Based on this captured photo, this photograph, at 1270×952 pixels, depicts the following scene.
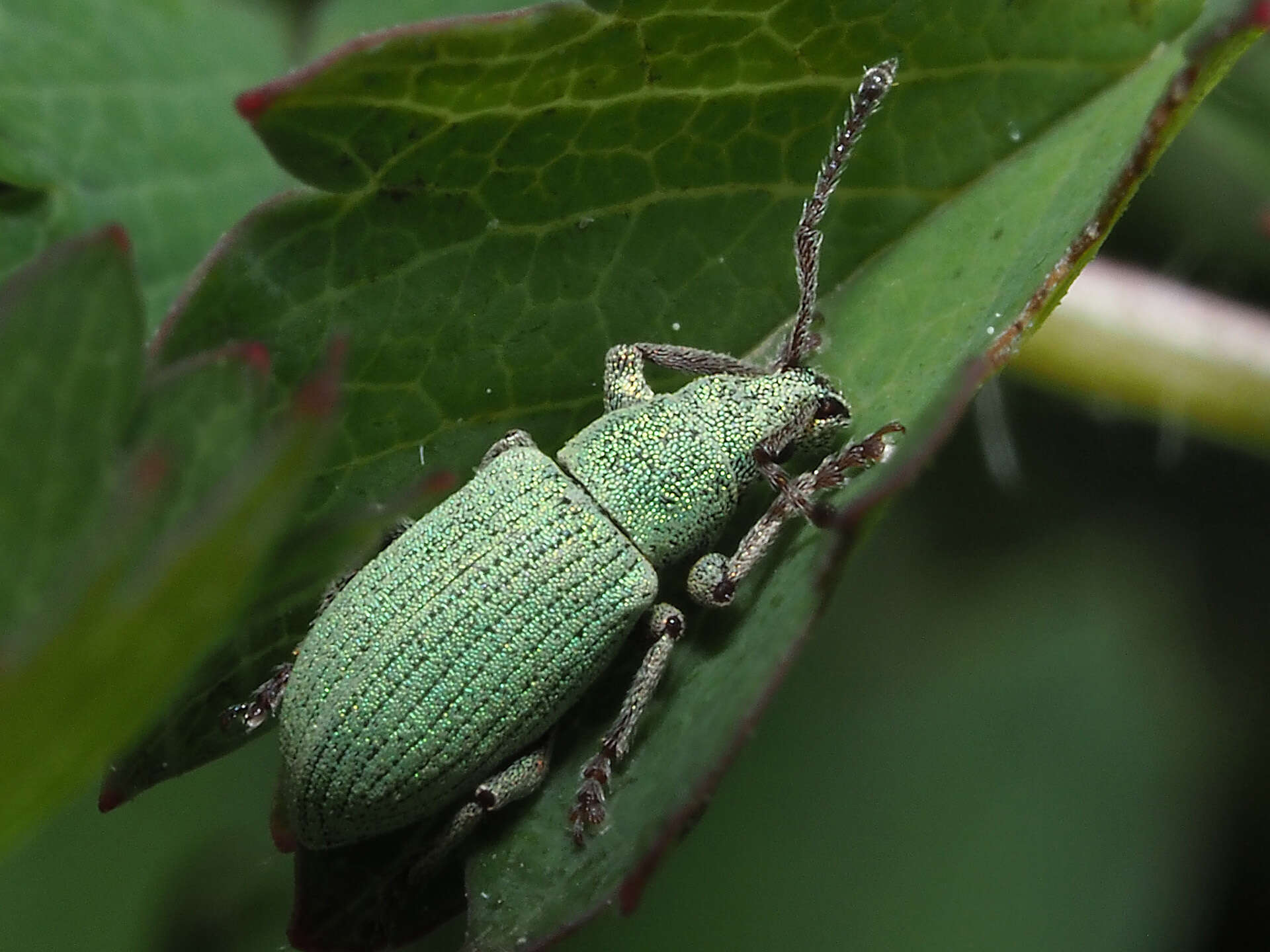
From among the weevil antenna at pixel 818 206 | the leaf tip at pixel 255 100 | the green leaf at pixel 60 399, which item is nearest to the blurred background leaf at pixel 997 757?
the weevil antenna at pixel 818 206

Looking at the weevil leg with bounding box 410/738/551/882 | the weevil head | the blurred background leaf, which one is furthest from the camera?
the blurred background leaf

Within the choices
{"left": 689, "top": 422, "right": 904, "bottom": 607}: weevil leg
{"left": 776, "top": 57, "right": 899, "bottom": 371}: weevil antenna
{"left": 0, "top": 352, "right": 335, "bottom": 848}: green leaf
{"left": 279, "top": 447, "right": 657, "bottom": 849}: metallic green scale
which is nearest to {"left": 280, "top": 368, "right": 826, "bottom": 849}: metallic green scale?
{"left": 279, "top": 447, "right": 657, "bottom": 849}: metallic green scale

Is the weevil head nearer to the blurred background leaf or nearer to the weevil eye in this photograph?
the weevil eye

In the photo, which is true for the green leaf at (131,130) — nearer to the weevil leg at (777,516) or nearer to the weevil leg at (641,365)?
the weevil leg at (641,365)

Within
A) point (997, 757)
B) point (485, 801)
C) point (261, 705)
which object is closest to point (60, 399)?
point (261, 705)

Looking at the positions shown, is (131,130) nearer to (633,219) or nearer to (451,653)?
(633,219)

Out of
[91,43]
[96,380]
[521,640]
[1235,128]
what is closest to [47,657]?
[96,380]
